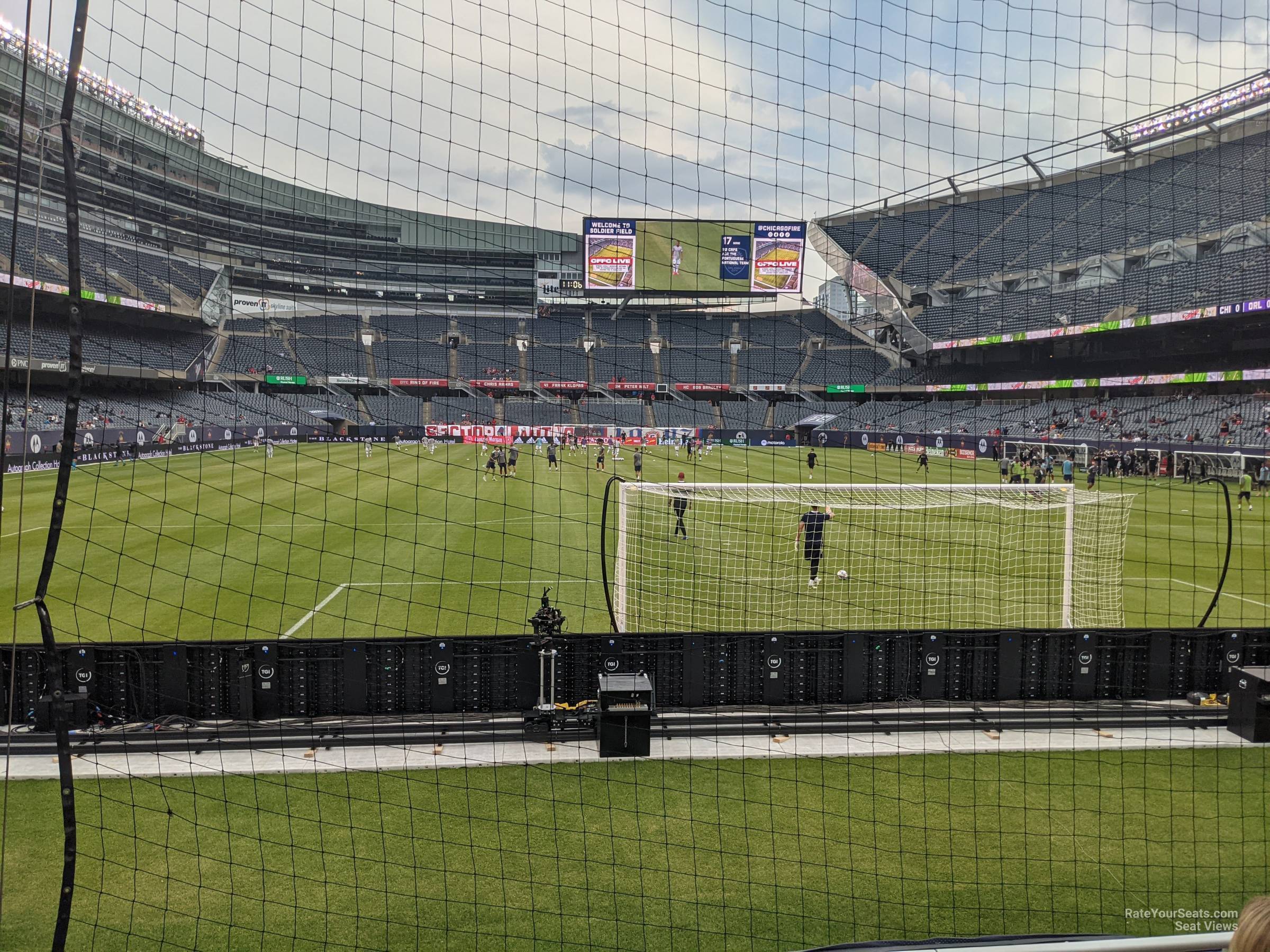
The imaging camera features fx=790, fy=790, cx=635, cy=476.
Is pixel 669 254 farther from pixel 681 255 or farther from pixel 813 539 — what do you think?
pixel 813 539

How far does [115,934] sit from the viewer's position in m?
4.82

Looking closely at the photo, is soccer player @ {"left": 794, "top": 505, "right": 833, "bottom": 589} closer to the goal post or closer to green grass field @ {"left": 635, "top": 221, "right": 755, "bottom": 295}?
the goal post

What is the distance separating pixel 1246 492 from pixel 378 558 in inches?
1077

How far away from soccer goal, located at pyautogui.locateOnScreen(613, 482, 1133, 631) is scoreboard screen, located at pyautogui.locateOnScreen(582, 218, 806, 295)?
26.0 metres

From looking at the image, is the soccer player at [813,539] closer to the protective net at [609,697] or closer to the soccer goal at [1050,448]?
the protective net at [609,697]

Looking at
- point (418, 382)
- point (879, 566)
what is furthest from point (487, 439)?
point (879, 566)

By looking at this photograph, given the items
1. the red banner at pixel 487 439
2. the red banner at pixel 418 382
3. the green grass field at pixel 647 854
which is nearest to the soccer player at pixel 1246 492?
the green grass field at pixel 647 854

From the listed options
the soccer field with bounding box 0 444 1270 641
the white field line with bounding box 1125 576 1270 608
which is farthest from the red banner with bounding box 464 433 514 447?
the white field line with bounding box 1125 576 1270 608

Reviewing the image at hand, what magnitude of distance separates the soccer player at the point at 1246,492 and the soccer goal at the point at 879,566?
691 cm

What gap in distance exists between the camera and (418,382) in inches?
2304

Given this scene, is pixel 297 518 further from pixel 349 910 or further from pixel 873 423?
pixel 873 423

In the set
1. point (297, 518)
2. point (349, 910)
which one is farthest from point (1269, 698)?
point (297, 518)

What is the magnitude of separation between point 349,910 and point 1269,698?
841 cm

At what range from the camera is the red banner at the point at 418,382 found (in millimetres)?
57469
